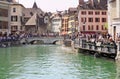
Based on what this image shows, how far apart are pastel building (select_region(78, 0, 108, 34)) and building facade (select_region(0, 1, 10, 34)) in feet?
74.3

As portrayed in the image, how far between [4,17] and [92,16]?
2720 cm

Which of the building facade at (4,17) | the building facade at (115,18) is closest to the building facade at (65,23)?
the building facade at (4,17)

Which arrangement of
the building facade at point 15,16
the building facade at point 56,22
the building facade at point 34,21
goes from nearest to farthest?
the building facade at point 15,16 → the building facade at point 34,21 → the building facade at point 56,22

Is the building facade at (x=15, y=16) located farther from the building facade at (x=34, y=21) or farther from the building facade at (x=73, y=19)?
the building facade at (x=34, y=21)

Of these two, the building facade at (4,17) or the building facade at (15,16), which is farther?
the building facade at (15,16)

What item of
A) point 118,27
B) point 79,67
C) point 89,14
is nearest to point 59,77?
point 79,67

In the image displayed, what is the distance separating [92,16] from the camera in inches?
4365

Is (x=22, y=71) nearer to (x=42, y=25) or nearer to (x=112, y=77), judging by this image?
(x=112, y=77)

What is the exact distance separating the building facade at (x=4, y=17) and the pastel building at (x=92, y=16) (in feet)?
74.3

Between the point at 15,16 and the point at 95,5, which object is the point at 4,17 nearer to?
the point at 15,16

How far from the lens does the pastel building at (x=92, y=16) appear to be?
110125 millimetres

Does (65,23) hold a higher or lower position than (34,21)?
lower

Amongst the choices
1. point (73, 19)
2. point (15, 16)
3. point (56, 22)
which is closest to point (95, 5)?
point (73, 19)

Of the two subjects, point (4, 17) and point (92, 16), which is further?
point (92, 16)
